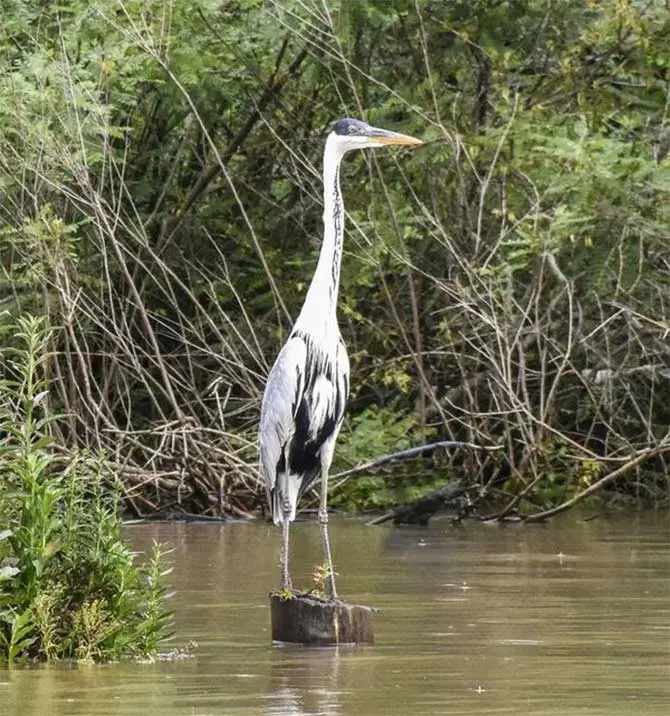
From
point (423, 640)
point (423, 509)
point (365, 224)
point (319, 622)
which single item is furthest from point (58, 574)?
point (365, 224)

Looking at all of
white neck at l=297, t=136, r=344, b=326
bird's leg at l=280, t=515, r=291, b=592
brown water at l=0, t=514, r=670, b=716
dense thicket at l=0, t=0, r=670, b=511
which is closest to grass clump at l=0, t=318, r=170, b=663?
brown water at l=0, t=514, r=670, b=716

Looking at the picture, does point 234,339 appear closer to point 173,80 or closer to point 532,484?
point 173,80

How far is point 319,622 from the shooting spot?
966 cm

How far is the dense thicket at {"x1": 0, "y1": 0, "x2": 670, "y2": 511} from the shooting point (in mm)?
18047

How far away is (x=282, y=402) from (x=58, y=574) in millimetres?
2183

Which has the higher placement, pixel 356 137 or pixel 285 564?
pixel 356 137

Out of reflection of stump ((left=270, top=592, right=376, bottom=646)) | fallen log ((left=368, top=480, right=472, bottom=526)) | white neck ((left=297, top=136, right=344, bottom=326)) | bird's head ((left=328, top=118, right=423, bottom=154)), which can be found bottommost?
reflection of stump ((left=270, top=592, right=376, bottom=646))

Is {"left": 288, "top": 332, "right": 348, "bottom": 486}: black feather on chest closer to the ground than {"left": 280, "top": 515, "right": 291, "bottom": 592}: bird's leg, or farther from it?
farther from it

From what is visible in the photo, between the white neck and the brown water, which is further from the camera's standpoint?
the white neck

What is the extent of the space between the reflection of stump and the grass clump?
76 centimetres

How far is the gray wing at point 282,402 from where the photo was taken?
35.4 feet

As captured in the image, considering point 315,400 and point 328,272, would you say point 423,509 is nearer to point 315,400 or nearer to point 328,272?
point 315,400

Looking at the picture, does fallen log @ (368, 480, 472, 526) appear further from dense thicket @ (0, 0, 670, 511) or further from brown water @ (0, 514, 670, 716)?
brown water @ (0, 514, 670, 716)

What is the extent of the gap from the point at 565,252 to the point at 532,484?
2717 mm
